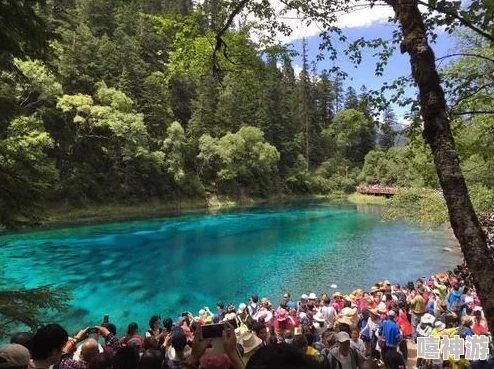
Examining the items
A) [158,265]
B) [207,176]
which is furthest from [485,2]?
[207,176]

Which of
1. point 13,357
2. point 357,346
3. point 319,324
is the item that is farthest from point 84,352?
point 319,324

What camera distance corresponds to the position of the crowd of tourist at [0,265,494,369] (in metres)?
3.12

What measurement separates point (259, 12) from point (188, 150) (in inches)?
1821

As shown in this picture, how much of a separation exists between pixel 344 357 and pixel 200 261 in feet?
67.0

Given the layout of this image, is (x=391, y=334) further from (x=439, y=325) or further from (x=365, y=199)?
(x=365, y=199)

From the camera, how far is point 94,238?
3097 centimetres

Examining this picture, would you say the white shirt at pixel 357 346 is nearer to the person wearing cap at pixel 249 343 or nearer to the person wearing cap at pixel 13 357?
the person wearing cap at pixel 249 343

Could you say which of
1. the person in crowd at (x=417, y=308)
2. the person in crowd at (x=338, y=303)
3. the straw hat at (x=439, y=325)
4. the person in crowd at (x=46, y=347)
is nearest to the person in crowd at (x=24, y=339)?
the person in crowd at (x=46, y=347)

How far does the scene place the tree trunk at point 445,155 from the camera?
2844 mm

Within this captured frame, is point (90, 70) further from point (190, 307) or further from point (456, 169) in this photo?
point (456, 169)

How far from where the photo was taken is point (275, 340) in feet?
22.2

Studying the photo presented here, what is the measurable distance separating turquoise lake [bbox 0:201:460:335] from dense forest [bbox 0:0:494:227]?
Answer: 495cm

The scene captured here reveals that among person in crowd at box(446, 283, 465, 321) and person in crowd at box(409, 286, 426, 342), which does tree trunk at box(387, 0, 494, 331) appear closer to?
person in crowd at box(446, 283, 465, 321)

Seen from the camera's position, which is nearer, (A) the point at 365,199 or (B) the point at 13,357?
(B) the point at 13,357
